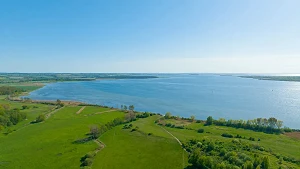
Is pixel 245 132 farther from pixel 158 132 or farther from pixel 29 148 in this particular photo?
pixel 29 148

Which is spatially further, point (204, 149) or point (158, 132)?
point (158, 132)

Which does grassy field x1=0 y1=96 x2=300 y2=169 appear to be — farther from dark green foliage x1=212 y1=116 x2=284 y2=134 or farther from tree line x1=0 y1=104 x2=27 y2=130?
dark green foliage x1=212 y1=116 x2=284 y2=134

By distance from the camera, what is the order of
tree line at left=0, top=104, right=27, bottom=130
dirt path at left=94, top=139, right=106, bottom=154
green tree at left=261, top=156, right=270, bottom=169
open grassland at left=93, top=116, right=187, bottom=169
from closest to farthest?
green tree at left=261, top=156, right=270, bottom=169 < open grassland at left=93, top=116, right=187, bottom=169 < dirt path at left=94, top=139, right=106, bottom=154 < tree line at left=0, top=104, right=27, bottom=130

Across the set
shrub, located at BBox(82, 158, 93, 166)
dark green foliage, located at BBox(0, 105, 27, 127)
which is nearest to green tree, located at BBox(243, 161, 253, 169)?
shrub, located at BBox(82, 158, 93, 166)

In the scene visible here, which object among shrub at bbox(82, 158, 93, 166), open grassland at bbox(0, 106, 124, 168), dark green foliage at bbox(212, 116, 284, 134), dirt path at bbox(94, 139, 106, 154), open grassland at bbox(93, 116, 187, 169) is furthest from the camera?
dark green foliage at bbox(212, 116, 284, 134)

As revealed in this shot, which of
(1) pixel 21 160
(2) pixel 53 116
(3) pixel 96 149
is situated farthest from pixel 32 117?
(3) pixel 96 149

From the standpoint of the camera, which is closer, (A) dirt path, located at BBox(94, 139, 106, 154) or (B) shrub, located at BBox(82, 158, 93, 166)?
(B) shrub, located at BBox(82, 158, 93, 166)

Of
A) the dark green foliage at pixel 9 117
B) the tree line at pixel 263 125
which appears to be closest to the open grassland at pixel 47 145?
the dark green foliage at pixel 9 117

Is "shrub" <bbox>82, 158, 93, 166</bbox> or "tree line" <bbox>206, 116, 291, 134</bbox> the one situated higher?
"tree line" <bbox>206, 116, 291, 134</bbox>

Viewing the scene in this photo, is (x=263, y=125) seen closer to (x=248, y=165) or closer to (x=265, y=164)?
(x=265, y=164)
